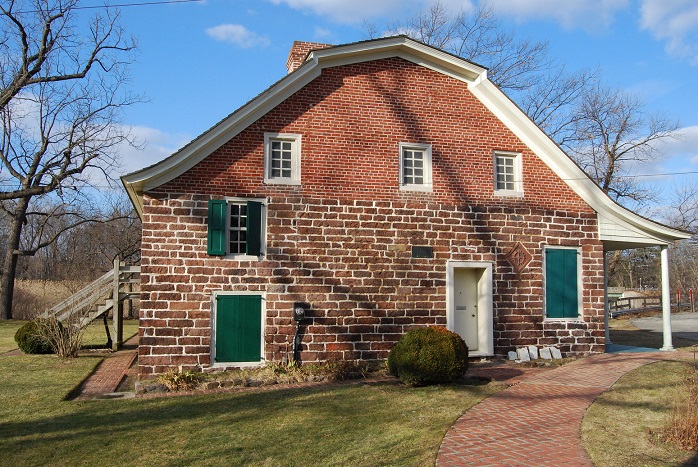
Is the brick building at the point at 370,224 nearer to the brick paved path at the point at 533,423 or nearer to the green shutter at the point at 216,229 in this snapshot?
the green shutter at the point at 216,229

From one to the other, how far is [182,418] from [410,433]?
361cm

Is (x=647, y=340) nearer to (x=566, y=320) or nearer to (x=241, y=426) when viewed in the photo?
(x=566, y=320)

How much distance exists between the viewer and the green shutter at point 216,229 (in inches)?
498

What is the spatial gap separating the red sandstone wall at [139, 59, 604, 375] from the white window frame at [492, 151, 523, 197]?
0.42 feet

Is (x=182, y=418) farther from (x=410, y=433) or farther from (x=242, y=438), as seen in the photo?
(x=410, y=433)

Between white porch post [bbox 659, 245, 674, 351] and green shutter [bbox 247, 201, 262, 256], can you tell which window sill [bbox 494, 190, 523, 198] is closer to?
white porch post [bbox 659, 245, 674, 351]

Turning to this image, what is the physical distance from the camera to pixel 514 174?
1482 cm

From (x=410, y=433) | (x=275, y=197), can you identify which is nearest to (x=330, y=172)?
(x=275, y=197)

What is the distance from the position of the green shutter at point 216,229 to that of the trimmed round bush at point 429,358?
13.9 feet

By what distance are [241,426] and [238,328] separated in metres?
4.04

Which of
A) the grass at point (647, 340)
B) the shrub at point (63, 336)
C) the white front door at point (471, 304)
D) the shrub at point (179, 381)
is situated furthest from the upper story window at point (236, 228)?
the grass at point (647, 340)

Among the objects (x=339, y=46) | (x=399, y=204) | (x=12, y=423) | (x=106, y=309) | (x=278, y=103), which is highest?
(x=339, y=46)

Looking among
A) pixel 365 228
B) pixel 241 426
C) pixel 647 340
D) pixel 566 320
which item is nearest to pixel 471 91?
pixel 365 228

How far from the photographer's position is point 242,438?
826cm
